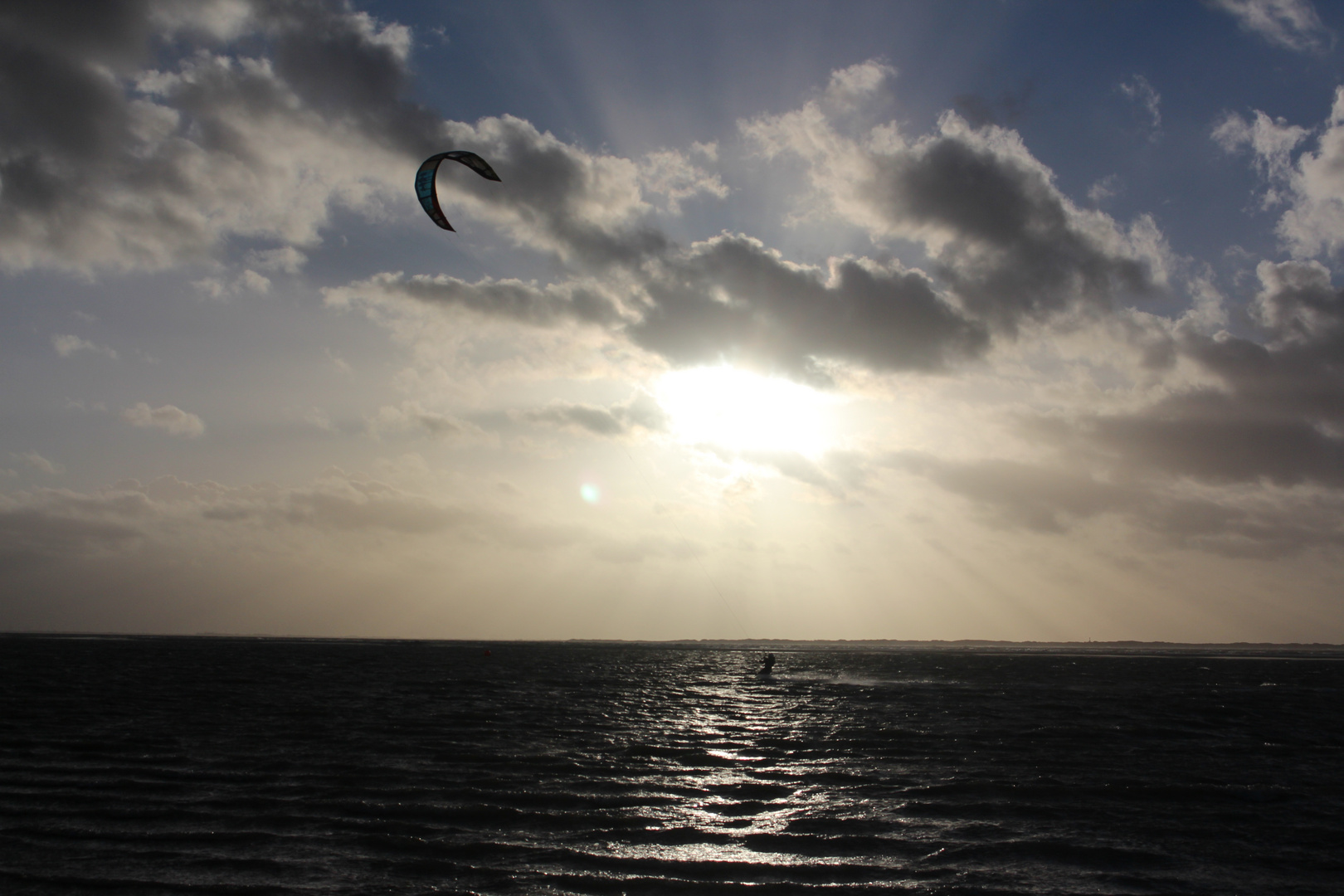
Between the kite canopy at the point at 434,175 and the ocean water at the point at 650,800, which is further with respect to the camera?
the kite canopy at the point at 434,175

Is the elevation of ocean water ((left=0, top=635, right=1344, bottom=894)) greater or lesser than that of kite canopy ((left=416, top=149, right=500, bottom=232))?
lesser

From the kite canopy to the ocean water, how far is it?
70.6ft

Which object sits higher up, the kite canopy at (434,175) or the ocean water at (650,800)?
the kite canopy at (434,175)

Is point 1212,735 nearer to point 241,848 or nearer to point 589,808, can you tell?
point 589,808

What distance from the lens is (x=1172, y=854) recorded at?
14992mm

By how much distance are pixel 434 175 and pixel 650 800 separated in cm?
2845

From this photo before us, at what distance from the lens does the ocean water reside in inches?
507

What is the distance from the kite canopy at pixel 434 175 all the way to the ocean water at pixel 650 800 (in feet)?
70.6

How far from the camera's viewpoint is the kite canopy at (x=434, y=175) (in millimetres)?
33438

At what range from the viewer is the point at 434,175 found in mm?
34938

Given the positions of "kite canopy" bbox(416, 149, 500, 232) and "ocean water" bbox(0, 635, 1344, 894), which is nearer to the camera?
"ocean water" bbox(0, 635, 1344, 894)

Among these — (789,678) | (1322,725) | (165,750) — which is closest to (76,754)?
(165,750)

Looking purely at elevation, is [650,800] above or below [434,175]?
below

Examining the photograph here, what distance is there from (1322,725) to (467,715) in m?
38.7
